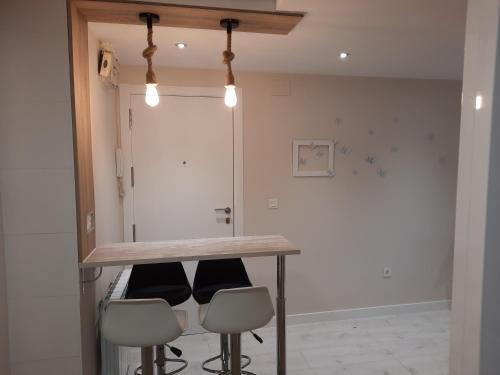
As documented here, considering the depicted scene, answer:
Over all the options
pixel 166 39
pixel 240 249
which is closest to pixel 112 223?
pixel 240 249

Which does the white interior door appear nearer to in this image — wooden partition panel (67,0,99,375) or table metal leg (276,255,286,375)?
wooden partition panel (67,0,99,375)

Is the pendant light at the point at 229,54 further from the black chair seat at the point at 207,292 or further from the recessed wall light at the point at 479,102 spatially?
the recessed wall light at the point at 479,102

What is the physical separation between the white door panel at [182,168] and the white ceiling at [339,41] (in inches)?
15.9

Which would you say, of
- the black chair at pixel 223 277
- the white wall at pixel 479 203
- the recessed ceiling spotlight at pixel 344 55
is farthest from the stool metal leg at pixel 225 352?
the recessed ceiling spotlight at pixel 344 55

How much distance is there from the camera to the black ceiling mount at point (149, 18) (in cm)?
169

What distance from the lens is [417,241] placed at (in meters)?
3.39

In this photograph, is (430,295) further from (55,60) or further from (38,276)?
(55,60)

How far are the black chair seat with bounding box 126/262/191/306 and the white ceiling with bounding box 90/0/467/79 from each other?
1459 mm

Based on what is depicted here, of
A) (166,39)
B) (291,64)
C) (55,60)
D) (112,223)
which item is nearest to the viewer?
(55,60)

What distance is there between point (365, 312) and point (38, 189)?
305 centimetres

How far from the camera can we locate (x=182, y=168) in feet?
9.53

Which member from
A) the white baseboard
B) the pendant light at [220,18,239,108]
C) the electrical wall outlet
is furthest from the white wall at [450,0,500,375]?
the electrical wall outlet

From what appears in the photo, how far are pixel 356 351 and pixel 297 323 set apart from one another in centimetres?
62

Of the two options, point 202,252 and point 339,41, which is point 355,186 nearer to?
point 339,41
